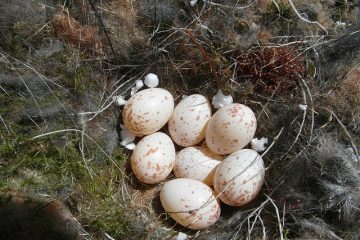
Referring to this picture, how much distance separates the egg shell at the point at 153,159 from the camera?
2475mm

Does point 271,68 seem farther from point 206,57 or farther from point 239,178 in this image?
point 239,178

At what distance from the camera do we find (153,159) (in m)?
2.47

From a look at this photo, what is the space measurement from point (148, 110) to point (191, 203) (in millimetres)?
487

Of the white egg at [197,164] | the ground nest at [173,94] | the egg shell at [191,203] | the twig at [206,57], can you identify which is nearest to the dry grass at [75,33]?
the ground nest at [173,94]

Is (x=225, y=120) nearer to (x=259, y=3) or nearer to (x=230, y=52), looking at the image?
(x=230, y=52)

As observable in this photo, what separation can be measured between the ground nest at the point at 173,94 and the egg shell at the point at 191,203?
90 mm

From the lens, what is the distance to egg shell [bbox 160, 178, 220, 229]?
2375 millimetres

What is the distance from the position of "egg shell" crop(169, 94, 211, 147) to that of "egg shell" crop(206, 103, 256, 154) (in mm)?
58

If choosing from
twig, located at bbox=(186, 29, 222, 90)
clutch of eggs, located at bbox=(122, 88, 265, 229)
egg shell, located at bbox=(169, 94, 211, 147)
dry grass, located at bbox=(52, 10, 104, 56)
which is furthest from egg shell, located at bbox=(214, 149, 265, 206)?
dry grass, located at bbox=(52, 10, 104, 56)

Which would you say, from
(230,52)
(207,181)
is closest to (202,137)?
(207,181)

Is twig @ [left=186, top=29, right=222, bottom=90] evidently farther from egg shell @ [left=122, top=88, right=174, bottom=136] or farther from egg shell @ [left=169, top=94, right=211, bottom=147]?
egg shell @ [left=122, top=88, right=174, bottom=136]

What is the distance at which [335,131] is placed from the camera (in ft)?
7.97

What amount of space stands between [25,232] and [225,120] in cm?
100

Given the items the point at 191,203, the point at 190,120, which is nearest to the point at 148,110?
the point at 190,120
